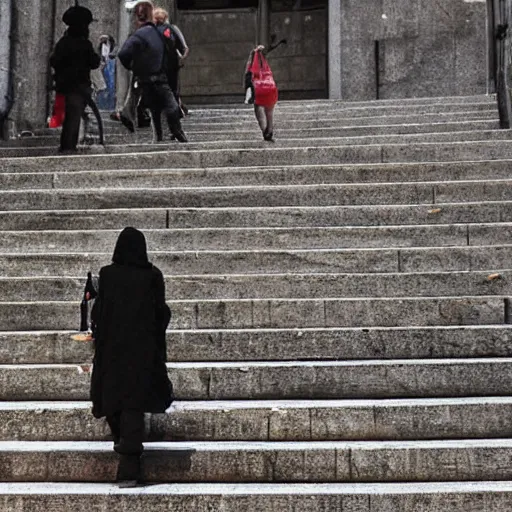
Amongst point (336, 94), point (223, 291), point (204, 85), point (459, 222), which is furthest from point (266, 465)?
point (204, 85)

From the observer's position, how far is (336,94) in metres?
16.3

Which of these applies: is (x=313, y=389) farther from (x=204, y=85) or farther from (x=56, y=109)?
(x=204, y=85)

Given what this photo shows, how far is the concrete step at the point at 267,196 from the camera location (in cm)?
762

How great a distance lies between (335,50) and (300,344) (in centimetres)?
1185

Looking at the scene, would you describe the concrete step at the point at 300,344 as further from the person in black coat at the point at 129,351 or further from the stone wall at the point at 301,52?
the stone wall at the point at 301,52

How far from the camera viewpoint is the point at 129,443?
437cm

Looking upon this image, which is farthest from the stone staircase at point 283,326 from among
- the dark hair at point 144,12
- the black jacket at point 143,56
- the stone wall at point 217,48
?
the stone wall at point 217,48

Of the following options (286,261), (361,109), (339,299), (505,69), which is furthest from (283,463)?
(361,109)

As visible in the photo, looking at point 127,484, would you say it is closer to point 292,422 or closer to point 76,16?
point 292,422

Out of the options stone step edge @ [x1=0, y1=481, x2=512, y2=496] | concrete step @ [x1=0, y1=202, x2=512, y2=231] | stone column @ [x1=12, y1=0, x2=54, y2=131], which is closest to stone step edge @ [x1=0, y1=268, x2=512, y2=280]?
concrete step @ [x1=0, y1=202, x2=512, y2=231]

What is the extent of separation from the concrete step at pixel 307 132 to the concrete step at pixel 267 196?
2.52 meters

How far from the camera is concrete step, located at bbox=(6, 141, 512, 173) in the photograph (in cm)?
859

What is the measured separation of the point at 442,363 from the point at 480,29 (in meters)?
12.2

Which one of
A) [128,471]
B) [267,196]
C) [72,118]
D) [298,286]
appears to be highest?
[72,118]
